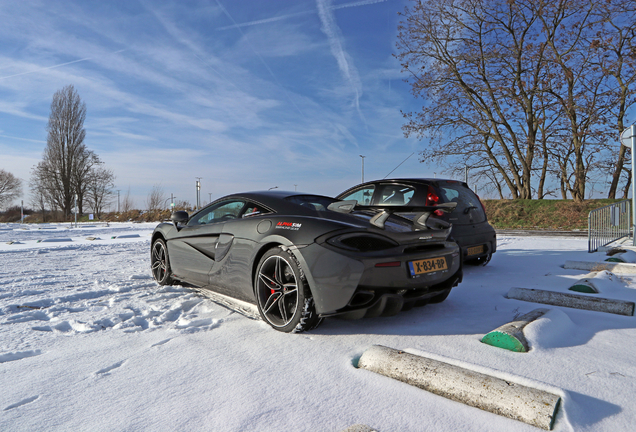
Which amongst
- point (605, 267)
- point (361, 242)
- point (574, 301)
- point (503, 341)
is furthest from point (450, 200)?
point (503, 341)

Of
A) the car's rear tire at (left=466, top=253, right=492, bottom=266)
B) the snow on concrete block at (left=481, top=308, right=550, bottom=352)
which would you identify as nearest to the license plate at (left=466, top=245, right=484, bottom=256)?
the car's rear tire at (left=466, top=253, right=492, bottom=266)

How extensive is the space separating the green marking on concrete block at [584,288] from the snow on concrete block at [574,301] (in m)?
0.60

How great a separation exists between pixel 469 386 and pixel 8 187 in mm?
66381

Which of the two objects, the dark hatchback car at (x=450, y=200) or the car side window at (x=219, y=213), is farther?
the dark hatchback car at (x=450, y=200)

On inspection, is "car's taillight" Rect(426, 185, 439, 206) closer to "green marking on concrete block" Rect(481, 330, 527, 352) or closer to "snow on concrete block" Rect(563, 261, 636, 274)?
"snow on concrete block" Rect(563, 261, 636, 274)

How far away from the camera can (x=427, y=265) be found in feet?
10.2

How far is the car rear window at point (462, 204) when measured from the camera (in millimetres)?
5468

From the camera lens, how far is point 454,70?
66.3 feet

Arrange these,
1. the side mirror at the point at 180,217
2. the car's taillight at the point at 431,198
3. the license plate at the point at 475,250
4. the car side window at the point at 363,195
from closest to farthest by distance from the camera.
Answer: the side mirror at the point at 180,217, the car's taillight at the point at 431,198, the license plate at the point at 475,250, the car side window at the point at 363,195

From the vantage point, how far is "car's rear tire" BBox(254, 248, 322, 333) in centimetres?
294

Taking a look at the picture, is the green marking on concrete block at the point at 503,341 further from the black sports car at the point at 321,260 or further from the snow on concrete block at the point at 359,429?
the snow on concrete block at the point at 359,429

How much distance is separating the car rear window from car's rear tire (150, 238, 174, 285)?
3677 mm

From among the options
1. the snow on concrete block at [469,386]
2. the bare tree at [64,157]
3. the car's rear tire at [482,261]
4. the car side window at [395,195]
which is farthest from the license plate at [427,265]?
the bare tree at [64,157]

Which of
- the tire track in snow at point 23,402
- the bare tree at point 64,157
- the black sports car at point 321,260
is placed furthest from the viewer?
the bare tree at point 64,157
